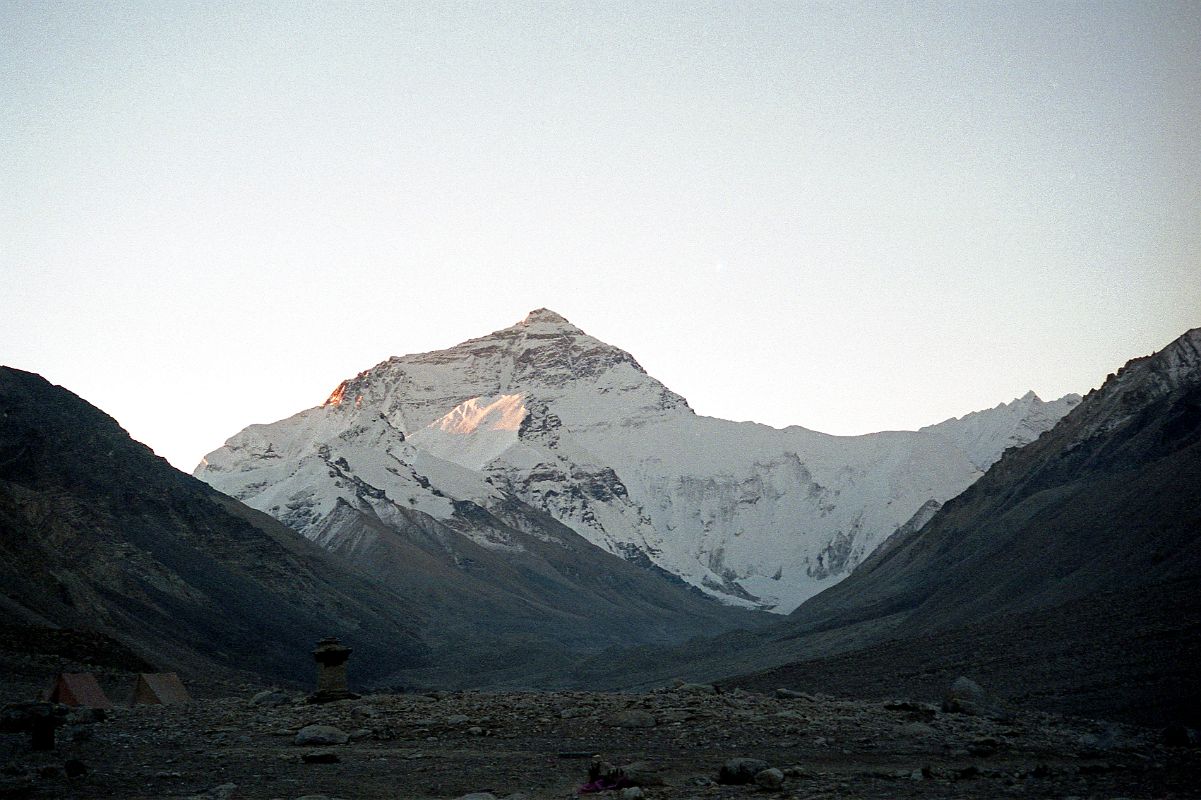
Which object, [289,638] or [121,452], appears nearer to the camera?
[289,638]

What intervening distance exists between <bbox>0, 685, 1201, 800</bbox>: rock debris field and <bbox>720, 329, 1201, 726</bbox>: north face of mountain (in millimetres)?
14659

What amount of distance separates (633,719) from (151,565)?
100350mm

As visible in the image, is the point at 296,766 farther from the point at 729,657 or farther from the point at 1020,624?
the point at 729,657

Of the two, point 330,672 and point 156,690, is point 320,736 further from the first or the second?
point 156,690

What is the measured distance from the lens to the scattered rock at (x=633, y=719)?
2850cm

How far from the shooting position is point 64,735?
25516 millimetres

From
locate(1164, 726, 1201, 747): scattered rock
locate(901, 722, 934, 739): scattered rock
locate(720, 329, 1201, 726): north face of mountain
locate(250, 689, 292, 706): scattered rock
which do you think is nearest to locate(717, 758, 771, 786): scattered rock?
locate(901, 722, 934, 739): scattered rock

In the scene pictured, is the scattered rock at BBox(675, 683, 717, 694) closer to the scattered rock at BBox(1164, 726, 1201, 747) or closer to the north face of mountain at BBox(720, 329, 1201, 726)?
the scattered rock at BBox(1164, 726, 1201, 747)

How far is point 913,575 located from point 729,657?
20329mm

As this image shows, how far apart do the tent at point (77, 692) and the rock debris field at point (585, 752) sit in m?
3.09

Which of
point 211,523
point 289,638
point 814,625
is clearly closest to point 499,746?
point 289,638

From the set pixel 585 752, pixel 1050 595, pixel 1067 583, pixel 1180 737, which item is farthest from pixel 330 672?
pixel 1067 583

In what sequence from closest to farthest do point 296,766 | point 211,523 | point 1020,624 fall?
point 296,766 < point 1020,624 < point 211,523

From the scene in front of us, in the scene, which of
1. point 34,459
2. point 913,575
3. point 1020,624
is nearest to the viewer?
point 1020,624
